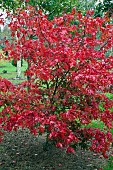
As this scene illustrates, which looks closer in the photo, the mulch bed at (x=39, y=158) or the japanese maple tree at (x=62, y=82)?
the japanese maple tree at (x=62, y=82)

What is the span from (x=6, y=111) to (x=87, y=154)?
239cm

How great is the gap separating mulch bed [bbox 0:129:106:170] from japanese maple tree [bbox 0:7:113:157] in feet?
2.45

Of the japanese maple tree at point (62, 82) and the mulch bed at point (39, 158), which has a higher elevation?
the japanese maple tree at point (62, 82)

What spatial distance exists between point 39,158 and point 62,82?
1.84m

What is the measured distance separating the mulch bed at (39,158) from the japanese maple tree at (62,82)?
748mm

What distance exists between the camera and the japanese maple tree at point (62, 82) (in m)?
4.60

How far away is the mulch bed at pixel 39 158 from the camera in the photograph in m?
5.79

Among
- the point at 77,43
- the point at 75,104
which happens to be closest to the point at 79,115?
the point at 75,104

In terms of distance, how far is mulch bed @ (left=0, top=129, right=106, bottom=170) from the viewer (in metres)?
5.79

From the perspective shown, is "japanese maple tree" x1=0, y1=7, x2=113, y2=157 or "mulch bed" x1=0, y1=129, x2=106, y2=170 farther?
"mulch bed" x1=0, y1=129, x2=106, y2=170

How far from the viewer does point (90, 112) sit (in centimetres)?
514

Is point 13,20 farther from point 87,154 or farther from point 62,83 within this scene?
point 87,154

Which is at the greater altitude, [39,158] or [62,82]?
[62,82]

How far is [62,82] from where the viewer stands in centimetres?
551
